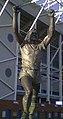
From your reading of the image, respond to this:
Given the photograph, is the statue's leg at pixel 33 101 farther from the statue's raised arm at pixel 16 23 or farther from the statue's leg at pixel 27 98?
the statue's raised arm at pixel 16 23

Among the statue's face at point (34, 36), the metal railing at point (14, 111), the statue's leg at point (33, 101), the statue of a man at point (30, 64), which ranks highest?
the statue's face at point (34, 36)

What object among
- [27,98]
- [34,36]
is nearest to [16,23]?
[34,36]

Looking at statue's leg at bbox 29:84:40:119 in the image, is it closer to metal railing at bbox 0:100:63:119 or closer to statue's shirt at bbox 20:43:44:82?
statue's shirt at bbox 20:43:44:82

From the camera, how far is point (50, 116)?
7121 millimetres

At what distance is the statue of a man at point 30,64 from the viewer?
346 cm

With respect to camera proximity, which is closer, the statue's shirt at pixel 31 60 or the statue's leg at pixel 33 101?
the statue's leg at pixel 33 101

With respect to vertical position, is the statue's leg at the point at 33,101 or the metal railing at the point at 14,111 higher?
the statue's leg at the point at 33,101

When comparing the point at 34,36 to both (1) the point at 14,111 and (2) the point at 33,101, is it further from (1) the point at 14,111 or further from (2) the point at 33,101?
(1) the point at 14,111

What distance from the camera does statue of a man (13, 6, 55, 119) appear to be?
346 cm

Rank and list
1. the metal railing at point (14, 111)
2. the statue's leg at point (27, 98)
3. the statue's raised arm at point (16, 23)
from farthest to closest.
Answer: the metal railing at point (14, 111), the statue's raised arm at point (16, 23), the statue's leg at point (27, 98)

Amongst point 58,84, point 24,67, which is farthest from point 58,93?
point 24,67

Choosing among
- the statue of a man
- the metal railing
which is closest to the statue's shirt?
the statue of a man

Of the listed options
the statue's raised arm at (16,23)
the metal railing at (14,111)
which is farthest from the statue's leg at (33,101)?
the metal railing at (14,111)

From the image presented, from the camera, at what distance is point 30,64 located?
366 cm
